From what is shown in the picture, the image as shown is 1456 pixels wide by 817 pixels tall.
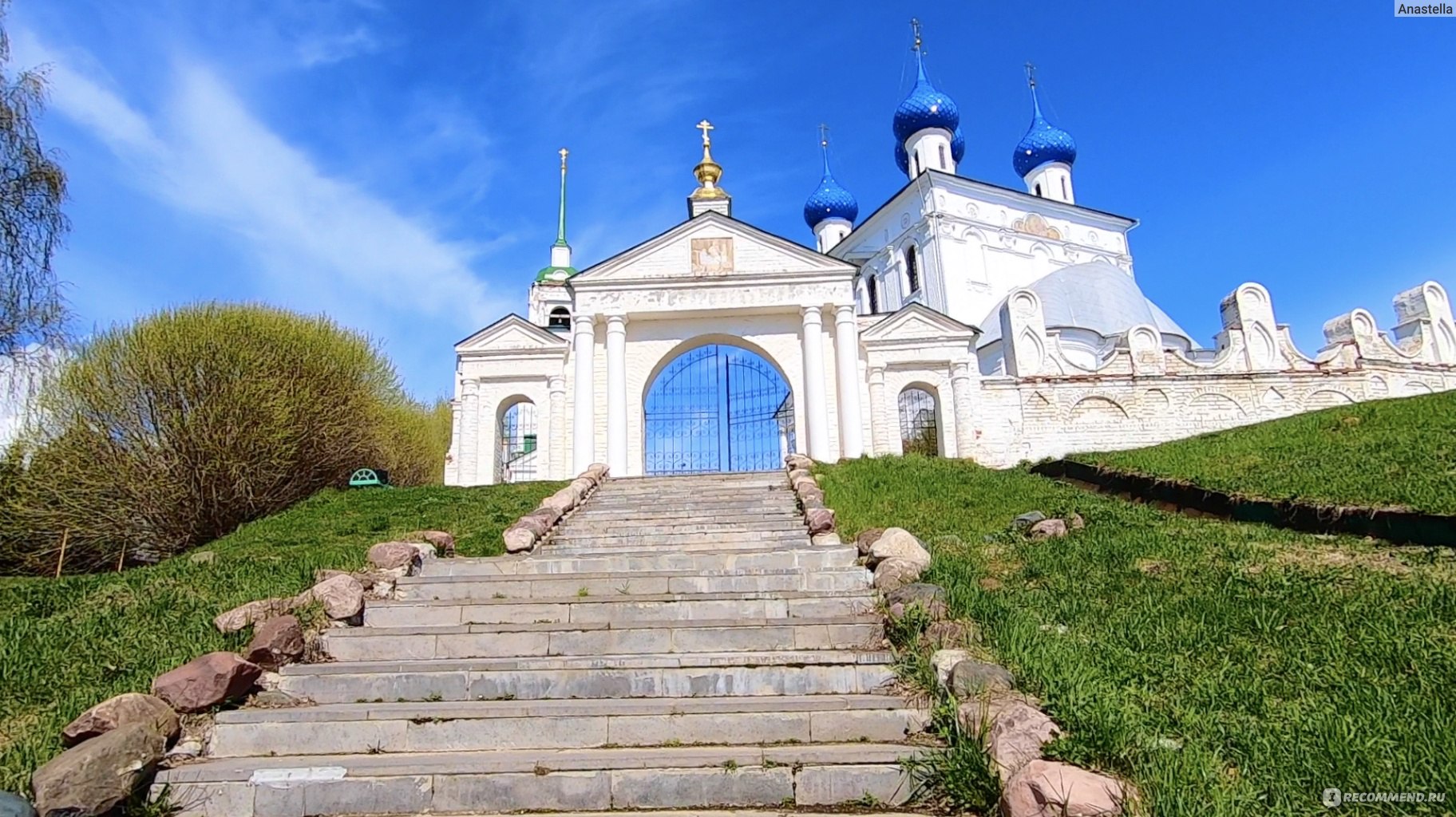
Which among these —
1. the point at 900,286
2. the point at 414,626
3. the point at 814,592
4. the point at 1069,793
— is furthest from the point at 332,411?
the point at 900,286

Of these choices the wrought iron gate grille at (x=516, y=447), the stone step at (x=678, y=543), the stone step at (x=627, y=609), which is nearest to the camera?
the stone step at (x=627, y=609)

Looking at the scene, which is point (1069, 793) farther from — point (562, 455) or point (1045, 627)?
point (562, 455)

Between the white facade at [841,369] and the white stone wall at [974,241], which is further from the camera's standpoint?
the white stone wall at [974,241]

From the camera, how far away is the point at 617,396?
65.2 feet

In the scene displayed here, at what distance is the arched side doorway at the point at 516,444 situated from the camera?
21.6 metres

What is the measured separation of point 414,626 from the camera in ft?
20.5

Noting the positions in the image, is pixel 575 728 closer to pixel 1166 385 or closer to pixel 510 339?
pixel 510 339

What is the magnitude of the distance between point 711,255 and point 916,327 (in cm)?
551

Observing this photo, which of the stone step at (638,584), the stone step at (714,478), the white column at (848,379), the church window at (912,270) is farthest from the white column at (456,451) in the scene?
the church window at (912,270)

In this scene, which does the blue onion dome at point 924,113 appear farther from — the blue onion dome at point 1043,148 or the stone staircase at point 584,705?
the stone staircase at point 584,705

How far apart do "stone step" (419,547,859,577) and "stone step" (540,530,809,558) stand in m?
1.24

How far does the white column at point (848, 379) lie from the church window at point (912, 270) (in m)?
16.9

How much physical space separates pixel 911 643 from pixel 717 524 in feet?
19.5

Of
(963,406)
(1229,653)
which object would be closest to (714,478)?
(963,406)
